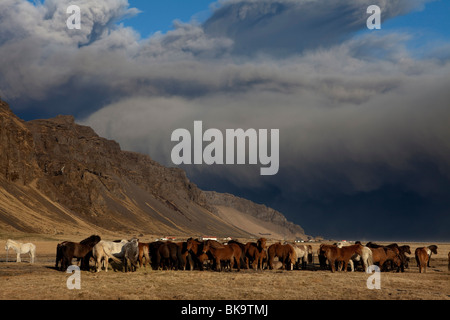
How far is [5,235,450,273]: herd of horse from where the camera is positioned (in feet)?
103

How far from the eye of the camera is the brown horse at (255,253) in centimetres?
3441

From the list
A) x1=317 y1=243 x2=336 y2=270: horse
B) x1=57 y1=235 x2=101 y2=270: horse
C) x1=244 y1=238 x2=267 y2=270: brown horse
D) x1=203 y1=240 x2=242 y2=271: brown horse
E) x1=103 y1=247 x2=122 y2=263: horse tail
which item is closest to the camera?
x1=103 y1=247 x2=122 y2=263: horse tail

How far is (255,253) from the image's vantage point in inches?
1364

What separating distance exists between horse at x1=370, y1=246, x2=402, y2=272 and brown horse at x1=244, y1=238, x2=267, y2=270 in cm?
758

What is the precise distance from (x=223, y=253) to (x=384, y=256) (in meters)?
11.2

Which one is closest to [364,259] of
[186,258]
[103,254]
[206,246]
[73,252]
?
[206,246]

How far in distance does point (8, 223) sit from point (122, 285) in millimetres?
103453

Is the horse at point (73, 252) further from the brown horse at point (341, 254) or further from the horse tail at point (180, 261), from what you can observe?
the brown horse at point (341, 254)

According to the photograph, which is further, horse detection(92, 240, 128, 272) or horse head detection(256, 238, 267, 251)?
horse head detection(256, 238, 267, 251)

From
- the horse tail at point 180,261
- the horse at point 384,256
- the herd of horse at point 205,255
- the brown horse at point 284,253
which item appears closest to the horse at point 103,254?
the herd of horse at point 205,255

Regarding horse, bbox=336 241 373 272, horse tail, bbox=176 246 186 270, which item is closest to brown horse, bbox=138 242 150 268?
horse tail, bbox=176 246 186 270

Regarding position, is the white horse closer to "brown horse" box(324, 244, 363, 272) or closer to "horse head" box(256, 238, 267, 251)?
"horse head" box(256, 238, 267, 251)

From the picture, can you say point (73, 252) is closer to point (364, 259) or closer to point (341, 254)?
point (341, 254)
